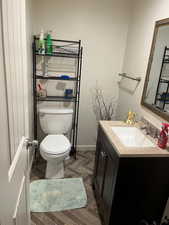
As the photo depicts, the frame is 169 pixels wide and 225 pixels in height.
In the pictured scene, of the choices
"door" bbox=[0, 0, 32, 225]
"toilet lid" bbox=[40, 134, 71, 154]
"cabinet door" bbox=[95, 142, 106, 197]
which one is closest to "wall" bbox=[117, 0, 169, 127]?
"cabinet door" bbox=[95, 142, 106, 197]

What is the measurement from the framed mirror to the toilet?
1.10 m

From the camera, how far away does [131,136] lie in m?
1.71

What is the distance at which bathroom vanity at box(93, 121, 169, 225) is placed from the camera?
4.24 feet

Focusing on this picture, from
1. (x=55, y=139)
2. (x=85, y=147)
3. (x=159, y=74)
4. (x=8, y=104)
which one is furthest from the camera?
(x=85, y=147)

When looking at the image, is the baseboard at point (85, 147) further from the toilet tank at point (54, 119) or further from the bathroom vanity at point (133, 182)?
the bathroom vanity at point (133, 182)

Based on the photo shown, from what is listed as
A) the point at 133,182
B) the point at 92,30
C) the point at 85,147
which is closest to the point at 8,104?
the point at 133,182

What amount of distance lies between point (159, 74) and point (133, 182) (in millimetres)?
1042

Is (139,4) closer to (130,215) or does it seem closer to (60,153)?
(60,153)

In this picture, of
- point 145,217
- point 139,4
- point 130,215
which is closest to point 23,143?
point 130,215

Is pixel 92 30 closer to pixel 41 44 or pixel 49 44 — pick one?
pixel 49 44

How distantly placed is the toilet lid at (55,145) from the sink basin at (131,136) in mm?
706

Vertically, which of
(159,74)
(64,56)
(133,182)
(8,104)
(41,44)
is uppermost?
(41,44)

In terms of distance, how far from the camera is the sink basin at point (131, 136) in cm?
156

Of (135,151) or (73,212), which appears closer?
(135,151)
